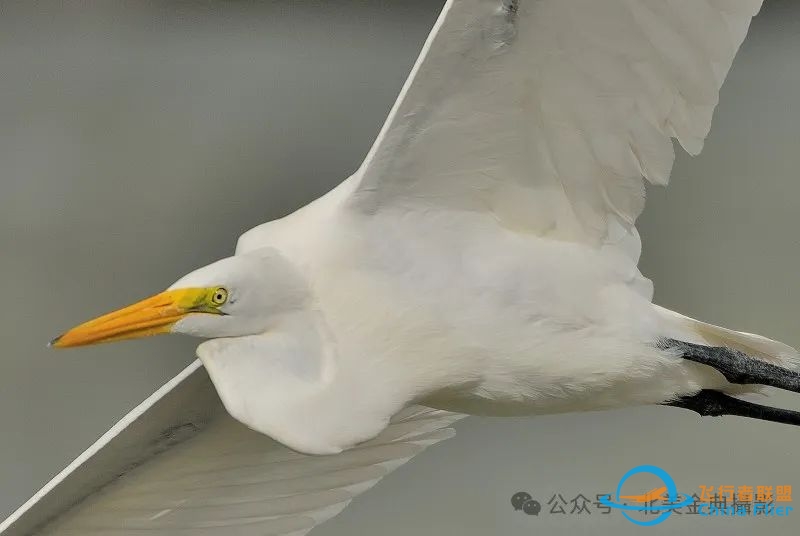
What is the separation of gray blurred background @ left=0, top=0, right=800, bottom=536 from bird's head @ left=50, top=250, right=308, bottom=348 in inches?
39.6

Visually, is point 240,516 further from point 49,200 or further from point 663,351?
point 49,200

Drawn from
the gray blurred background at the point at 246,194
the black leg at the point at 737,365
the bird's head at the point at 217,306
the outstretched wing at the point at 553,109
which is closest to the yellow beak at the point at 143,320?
the bird's head at the point at 217,306

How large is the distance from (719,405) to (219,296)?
23.4 inches

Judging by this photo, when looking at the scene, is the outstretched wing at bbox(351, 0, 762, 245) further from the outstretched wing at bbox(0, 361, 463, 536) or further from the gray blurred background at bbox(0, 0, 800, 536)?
the gray blurred background at bbox(0, 0, 800, 536)

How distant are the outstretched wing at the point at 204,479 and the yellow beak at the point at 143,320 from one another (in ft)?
0.71

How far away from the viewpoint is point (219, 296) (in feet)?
3.02

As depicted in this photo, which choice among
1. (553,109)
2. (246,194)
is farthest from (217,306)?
(246,194)

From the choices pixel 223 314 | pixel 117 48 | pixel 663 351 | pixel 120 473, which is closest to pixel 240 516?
pixel 120 473

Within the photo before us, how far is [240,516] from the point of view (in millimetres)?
1313

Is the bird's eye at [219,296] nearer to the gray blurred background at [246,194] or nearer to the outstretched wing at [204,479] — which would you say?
the outstretched wing at [204,479]

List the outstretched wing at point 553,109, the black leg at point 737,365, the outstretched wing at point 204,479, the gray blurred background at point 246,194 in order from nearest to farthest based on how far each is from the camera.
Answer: the outstretched wing at point 553,109 < the black leg at point 737,365 < the outstretched wing at point 204,479 < the gray blurred background at point 246,194

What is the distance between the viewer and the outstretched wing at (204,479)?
1186mm

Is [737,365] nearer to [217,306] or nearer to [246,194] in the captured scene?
[217,306]

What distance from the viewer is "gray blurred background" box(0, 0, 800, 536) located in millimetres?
1950
